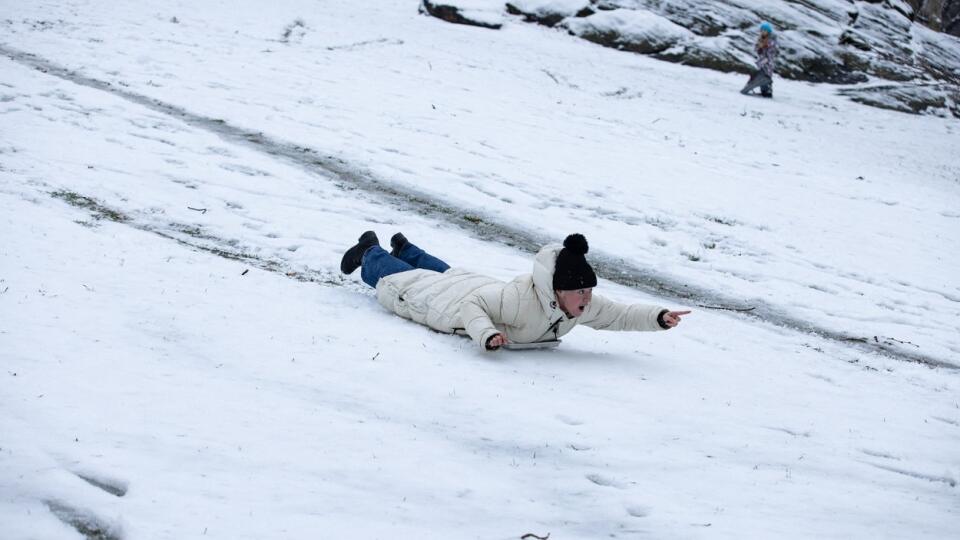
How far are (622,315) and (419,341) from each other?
5.30 ft

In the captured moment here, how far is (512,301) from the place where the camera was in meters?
5.68

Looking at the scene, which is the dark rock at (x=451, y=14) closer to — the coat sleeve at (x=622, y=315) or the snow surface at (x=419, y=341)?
the snow surface at (x=419, y=341)

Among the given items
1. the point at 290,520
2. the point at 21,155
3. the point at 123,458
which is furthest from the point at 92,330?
the point at 21,155

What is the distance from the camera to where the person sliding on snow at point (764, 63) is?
22.5m

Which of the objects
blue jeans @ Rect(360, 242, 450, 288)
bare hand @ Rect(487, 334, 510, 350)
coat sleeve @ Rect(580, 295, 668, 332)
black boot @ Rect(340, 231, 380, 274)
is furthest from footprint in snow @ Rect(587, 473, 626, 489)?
black boot @ Rect(340, 231, 380, 274)

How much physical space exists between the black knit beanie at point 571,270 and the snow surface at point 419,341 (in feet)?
2.35

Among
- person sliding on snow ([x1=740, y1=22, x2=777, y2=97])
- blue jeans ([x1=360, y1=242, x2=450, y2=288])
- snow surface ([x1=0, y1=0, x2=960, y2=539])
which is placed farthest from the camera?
person sliding on snow ([x1=740, y1=22, x2=777, y2=97])

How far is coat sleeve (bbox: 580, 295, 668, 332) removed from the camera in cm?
588

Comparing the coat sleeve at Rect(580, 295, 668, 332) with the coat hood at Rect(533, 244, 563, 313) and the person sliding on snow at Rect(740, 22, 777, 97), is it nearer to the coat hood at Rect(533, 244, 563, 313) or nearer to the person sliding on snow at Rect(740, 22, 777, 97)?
the coat hood at Rect(533, 244, 563, 313)

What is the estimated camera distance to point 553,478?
4.13 metres

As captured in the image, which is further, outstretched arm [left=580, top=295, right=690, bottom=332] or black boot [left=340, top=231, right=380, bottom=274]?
black boot [left=340, top=231, right=380, bottom=274]

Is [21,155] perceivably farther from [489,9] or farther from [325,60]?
[489,9]

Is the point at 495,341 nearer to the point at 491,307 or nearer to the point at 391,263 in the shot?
the point at 491,307

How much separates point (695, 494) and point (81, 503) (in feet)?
10.1
